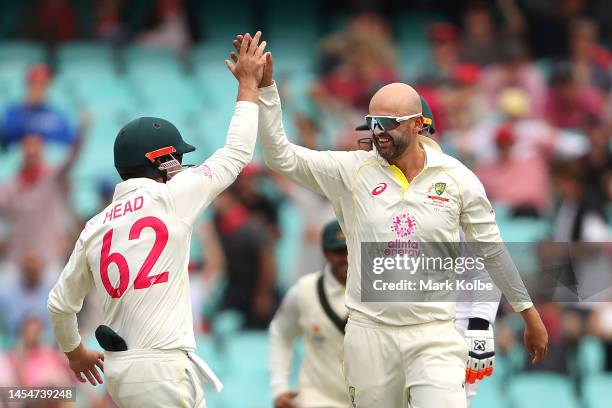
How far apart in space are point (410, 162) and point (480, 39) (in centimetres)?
994

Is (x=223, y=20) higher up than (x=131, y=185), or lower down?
higher up

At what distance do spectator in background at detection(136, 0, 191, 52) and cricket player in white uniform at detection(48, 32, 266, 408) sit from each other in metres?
11.3

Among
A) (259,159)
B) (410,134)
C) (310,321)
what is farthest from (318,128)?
(410,134)

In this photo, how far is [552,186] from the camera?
15422mm

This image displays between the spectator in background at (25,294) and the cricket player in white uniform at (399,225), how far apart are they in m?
6.54

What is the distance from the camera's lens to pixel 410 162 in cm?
831

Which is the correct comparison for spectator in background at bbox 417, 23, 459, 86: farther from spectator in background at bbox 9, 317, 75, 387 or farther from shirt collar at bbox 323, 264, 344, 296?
shirt collar at bbox 323, 264, 344, 296

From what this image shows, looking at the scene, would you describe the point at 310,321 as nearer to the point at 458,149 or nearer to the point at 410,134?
the point at 410,134

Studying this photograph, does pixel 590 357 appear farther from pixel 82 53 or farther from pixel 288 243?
pixel 82 53

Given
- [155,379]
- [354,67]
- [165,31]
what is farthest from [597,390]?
[165,31]

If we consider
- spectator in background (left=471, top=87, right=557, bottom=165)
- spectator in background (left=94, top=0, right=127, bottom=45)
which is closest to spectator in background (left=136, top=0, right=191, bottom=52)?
spectator in background (left=94, top=0, right=127, bottom=45)

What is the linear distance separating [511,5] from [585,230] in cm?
484

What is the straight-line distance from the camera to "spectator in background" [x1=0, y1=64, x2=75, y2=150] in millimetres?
16812

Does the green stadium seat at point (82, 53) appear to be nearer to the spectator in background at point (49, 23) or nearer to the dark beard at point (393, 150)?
the spectator in background at point (49, 23)
